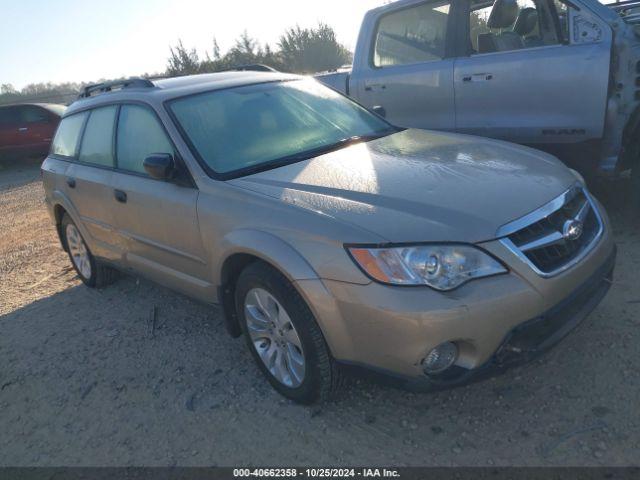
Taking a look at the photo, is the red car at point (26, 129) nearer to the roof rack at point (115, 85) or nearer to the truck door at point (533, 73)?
the roof rack at point (115, 85)

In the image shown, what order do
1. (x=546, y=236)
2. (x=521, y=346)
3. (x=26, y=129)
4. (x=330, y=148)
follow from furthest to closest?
(x=26, y=129)
(x=330, y=148)
(x=546, y=236)
(x=521, y=346)

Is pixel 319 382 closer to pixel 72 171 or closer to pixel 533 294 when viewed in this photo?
pixel 533 294

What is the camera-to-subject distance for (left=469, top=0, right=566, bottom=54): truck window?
4828 mm

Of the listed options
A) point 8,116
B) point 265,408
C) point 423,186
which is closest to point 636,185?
point 423,186

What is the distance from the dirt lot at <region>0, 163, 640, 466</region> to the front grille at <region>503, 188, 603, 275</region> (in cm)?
68

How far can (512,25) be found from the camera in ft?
16.8

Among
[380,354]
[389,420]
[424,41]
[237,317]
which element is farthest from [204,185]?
[424,41]

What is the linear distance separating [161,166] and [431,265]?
167cm

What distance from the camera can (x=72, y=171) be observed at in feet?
14.9

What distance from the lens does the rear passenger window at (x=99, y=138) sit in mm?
4078

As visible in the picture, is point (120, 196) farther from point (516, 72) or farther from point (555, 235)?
point (516, 72)

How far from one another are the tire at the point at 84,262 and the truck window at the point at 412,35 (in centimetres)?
332

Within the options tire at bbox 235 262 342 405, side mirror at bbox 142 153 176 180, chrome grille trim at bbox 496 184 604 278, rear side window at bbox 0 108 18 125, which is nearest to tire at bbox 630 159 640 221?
chrome grille trim at bbox 496 184 604 278

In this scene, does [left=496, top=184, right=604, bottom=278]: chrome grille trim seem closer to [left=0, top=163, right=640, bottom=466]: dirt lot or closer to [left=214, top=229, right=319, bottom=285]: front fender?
[left=0, top=163, right=640, bottom=466]: dirt lot
